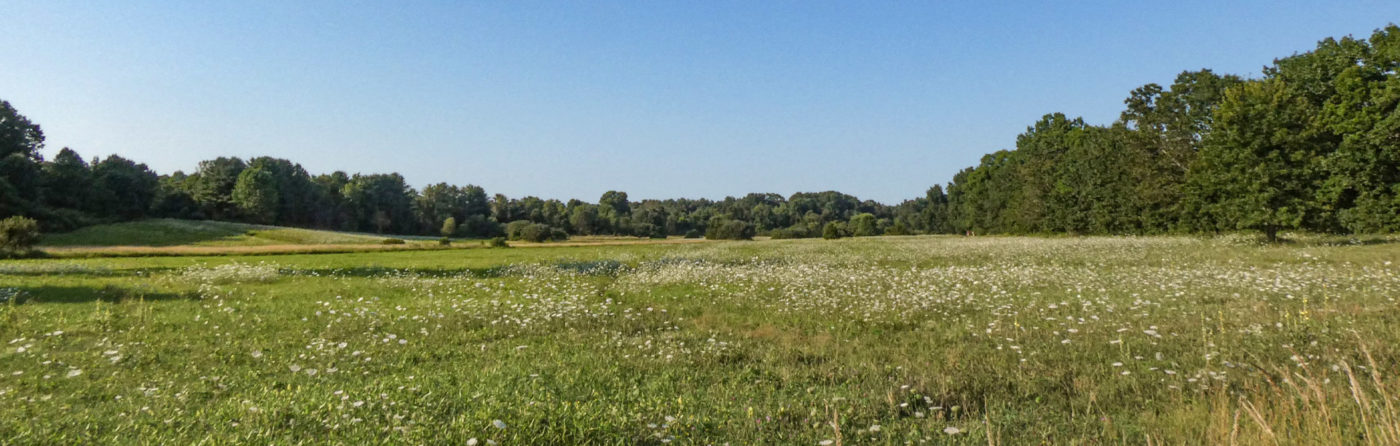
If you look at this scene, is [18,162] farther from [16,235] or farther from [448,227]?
[448,227]

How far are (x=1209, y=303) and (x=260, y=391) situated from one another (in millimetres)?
17434

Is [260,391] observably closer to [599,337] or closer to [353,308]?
[599,337]

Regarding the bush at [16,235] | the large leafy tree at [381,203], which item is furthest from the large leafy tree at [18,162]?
the large leafy tree at [381,203]

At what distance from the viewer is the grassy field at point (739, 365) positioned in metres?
5.45

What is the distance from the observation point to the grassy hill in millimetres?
61938

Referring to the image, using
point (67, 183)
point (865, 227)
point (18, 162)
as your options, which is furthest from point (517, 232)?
point (865, 227)

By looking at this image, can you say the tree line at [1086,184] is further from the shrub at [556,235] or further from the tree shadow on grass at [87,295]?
the tree shadow on grass at [87,295]

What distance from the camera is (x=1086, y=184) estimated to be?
2621 inches

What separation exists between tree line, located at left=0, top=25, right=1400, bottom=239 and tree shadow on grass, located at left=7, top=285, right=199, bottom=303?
171ft

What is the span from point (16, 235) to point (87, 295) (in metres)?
32.8

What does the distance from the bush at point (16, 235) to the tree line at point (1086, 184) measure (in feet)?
126

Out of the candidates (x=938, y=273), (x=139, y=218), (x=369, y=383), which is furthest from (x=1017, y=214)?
(x=139, y=218)

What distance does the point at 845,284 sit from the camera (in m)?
17.5

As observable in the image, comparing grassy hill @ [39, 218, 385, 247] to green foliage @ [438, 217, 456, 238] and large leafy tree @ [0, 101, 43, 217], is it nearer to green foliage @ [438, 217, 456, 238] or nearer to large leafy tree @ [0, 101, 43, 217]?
large leafy tree @ [0, 101, 43, 217]
